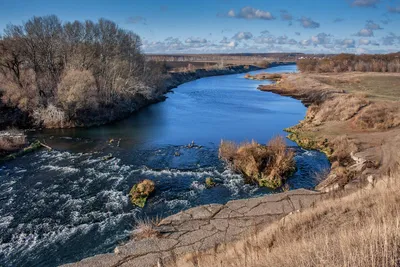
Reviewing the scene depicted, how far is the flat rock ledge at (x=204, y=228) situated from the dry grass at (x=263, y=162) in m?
3.71

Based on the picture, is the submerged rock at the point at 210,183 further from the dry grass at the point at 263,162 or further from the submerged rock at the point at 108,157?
the submerged rock at the point at 108,157

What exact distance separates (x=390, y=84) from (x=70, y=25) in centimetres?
5468

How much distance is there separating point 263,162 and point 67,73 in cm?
2672

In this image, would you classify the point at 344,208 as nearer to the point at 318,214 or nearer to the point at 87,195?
the point at 318,214

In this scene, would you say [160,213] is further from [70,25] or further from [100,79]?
[70,25]

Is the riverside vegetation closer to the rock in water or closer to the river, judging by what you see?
the river

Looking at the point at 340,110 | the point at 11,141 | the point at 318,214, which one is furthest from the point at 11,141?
the point at 340,110

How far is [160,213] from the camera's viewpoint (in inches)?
573

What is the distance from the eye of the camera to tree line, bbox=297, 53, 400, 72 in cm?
8631

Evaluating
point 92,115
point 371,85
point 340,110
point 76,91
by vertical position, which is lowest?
point 340,110

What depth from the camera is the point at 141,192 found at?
1638 cm

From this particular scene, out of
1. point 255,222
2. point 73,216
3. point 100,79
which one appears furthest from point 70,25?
point 255,222

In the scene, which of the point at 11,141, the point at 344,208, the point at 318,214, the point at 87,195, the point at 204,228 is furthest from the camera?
the point at 11,141

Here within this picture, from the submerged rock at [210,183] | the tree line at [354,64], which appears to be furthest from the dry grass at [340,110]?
the tree line at [354,64]
